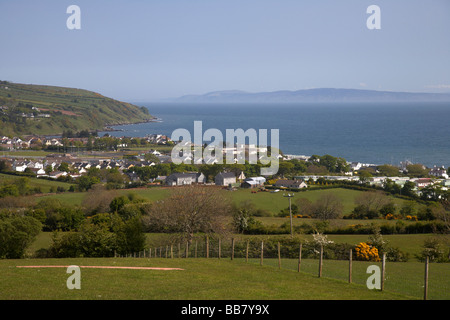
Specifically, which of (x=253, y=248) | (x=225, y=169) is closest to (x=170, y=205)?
(x=253, y=248)

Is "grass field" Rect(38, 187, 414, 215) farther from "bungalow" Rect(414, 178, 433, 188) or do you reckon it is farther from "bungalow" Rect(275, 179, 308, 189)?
"bungalow" Rect(414, 178, 433, 188)

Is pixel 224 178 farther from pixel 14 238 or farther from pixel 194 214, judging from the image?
pixel 14 238

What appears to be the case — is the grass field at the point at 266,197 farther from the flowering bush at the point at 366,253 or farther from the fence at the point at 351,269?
the flowering bush at the point at 366,253

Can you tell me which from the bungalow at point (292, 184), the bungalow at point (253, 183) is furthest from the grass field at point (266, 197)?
the bungalow at point (253, 183)

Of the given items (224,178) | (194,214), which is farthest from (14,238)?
(224,178)

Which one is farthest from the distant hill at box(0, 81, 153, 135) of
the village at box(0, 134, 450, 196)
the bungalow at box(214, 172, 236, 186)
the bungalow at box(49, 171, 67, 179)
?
the bungalow at box(214, 172, 236, 186)
